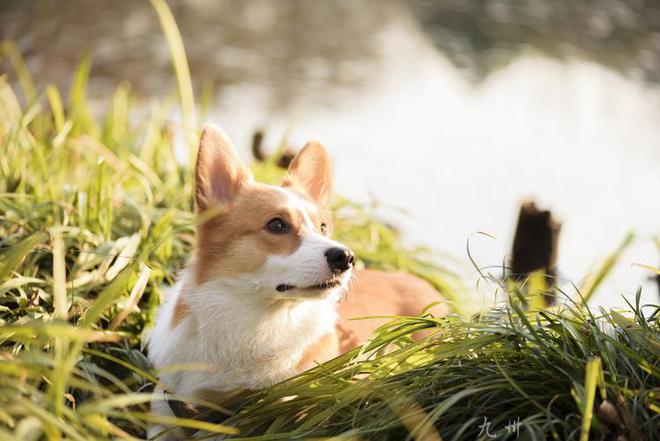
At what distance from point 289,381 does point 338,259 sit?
1.44 ft

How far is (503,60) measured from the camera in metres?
11.2

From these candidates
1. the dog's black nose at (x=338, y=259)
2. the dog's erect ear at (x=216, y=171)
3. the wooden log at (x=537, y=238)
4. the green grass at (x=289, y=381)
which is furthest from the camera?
the wooden log at (x=537, y=238)

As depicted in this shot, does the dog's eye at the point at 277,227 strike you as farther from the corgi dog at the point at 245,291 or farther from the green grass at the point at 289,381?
the green grass at the point at 289,381

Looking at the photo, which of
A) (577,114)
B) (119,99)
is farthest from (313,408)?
(577,114)

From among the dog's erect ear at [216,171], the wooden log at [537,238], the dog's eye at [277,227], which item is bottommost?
the wooden log at [537,238]

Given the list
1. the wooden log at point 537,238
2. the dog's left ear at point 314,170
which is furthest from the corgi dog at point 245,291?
the wooden log at point 537,238

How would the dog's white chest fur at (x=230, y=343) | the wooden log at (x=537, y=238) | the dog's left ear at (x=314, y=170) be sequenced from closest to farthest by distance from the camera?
the dog's white chest fur at (x=230, y=343) → the dog's left ear at (x=314, y=170) → the wooden log at (x=537, y=238)

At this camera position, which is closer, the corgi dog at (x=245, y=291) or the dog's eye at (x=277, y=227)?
the corgi dog at (x=245, y=291)

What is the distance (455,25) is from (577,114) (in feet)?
11.9

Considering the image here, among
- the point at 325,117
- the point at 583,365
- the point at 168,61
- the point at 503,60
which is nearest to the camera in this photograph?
the point at 583,365

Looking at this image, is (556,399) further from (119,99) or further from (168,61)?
(168,61)

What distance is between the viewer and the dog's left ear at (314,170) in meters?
3.08

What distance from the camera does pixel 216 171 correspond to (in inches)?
111

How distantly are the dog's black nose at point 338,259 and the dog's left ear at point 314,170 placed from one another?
2.08 feet
